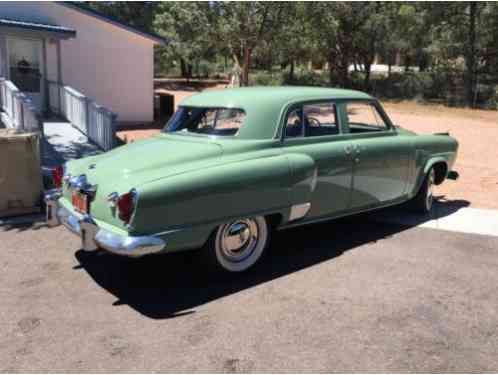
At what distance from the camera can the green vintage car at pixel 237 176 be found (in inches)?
161

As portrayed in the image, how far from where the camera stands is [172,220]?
13.4 feet

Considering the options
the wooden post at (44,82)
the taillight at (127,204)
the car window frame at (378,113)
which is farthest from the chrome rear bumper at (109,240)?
the wooden post at (44,82)

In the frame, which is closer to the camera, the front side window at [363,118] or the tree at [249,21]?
the front side window at [363,118]

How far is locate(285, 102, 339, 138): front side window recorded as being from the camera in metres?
5.21

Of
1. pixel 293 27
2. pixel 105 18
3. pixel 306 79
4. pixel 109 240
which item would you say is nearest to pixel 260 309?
pixel 109 240

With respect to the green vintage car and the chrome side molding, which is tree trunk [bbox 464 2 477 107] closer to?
the green vintage car

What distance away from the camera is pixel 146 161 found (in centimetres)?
456

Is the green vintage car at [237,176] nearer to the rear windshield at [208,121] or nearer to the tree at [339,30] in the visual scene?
the rear windshield at [208,121]

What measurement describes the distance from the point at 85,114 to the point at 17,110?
139 centimetres

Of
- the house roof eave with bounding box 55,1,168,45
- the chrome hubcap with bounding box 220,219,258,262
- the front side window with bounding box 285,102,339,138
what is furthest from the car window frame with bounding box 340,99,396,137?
the house roof eave with bounding box 55,1,168,45

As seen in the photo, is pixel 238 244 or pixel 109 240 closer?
pixel 109 240

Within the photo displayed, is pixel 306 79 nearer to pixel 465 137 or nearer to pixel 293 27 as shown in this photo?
pixel 293 27

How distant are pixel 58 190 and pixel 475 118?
20.6 m

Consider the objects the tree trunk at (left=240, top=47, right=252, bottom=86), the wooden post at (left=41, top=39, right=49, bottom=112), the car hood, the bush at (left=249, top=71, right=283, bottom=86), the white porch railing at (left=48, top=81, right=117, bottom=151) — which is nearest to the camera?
the car hood
